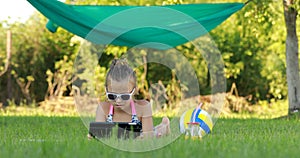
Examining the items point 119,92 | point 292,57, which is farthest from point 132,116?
point 292,57

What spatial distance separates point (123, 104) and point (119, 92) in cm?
10

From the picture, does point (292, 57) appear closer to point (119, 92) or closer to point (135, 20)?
point (135, 20)

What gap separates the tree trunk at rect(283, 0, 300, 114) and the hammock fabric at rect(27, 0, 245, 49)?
55.4 inches

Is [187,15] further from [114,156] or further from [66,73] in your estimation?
[66,73]

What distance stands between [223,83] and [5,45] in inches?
148

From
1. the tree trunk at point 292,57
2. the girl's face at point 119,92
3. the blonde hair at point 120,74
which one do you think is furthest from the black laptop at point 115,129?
the tree trunk at point 292,57

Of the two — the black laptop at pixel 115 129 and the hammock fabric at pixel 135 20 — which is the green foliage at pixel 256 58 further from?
the black laptop at pixel 115 129

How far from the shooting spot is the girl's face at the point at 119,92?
389 cm

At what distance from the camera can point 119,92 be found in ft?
12.9

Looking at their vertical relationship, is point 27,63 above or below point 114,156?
above

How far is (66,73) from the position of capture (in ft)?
33.4

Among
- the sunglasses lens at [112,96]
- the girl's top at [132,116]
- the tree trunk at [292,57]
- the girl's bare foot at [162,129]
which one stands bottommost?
the girl's bare foot at [162,129]

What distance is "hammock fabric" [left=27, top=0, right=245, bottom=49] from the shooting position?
544 cm

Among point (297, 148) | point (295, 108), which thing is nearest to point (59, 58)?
point (295, 108)
